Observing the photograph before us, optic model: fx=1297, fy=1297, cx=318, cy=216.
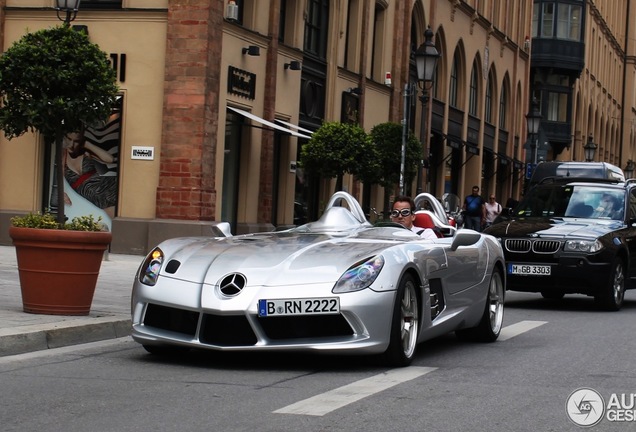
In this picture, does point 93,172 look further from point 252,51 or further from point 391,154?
point 391,154

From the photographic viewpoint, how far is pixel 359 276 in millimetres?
8805

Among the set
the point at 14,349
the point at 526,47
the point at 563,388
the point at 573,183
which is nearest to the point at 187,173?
the point at 573,183

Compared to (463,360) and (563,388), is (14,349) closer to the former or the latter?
(463,360)

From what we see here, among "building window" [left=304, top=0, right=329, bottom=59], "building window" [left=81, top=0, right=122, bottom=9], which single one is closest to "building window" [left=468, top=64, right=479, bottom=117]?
"building window" [left=304, top=0, right=329, bottom=59]

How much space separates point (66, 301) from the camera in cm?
1127

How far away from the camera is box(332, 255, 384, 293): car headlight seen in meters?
8.72

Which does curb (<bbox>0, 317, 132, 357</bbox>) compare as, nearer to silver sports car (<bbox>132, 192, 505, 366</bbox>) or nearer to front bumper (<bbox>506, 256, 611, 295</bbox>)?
silver sports car (<bbox>132, 192, 505, 366</bbox>)

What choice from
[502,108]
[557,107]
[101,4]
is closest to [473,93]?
[502,108]

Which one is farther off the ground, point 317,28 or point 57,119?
point 317,28

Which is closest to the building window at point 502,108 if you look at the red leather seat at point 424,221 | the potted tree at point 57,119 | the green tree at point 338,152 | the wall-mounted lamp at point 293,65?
the wall-mounted lamp at point 293,65

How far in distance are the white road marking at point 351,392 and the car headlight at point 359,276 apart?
2.02 feet

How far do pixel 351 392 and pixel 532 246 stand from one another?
8.96 m

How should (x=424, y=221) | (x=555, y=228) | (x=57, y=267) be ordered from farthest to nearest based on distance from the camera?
(x=555, y=228) < (x=424, y=221) < (x=57, y=267)

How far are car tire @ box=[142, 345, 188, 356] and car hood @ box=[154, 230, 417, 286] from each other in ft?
A: 2.37
